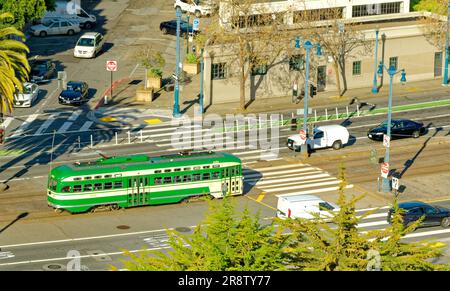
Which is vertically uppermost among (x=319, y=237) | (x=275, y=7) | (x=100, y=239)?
(x=275, y=7)

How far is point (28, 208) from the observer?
→ 61812 mm

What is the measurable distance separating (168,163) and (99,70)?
34.5 metres

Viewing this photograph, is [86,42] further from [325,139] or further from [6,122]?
[325,139]

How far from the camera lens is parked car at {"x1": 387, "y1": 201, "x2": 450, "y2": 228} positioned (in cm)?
5816

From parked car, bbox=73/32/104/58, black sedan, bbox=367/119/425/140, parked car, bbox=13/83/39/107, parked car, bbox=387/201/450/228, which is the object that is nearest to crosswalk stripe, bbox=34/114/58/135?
parked car, bbox=13/83/39/107

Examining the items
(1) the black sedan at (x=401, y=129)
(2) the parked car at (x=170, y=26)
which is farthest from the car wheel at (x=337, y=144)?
(2) the parked car at (x=170, y=26)

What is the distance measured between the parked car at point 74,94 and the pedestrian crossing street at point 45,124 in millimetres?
1878

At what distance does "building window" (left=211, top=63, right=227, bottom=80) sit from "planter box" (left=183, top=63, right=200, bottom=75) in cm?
711

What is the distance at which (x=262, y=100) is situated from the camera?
88875 millimetres

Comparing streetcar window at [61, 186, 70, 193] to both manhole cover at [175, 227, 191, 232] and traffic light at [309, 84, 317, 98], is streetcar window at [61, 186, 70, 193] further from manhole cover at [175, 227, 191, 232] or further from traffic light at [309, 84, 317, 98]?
traffic light at [309, 84, 317, 98]

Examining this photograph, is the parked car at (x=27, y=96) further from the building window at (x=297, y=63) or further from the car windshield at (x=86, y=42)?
the building window at (x=297, y=63)

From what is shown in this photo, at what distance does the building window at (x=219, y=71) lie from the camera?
86.8 metres

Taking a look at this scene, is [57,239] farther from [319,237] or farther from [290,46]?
[290,46]
